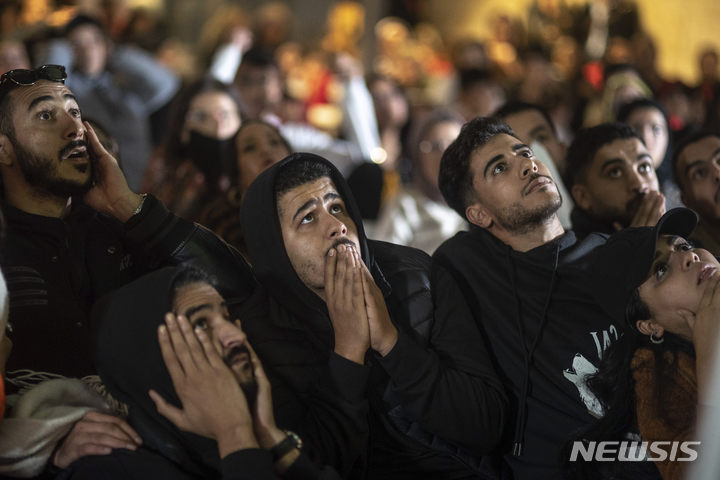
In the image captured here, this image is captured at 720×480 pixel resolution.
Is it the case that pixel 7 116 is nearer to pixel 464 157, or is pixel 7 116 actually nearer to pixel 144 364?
pixel 144 364

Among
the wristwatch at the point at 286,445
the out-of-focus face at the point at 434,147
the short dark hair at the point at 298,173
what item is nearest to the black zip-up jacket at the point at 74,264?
the short dark hair at the point at 298,173

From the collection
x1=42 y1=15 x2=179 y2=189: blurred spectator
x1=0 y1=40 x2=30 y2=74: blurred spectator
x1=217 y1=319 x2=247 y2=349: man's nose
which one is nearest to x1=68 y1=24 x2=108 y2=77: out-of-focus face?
x1=42 y1=15 x2=179 y2=189: blurred spectator

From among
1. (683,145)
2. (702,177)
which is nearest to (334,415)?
(702,177)

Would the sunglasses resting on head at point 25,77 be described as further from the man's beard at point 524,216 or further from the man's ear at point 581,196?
the man's ear at point 581,196

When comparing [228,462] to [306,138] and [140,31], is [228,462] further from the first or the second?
[140,31]

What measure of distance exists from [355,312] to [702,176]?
153cm

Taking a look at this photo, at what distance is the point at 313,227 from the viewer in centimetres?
227

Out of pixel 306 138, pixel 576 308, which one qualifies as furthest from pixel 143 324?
pixel 306 138

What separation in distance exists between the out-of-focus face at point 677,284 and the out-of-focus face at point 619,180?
0.60 metres

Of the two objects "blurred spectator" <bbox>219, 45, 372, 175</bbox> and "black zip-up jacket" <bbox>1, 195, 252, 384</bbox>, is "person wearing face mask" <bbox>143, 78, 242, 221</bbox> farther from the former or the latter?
"black zip-up jacket" <bbox>1, 195, 252, 384</bbox>

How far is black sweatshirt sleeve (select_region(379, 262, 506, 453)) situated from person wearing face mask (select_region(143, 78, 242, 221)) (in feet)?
5.15

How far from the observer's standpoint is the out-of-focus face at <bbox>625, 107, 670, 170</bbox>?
3.60 metres

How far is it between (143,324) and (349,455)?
60 cm

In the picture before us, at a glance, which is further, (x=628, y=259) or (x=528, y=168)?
(x=528, y=168)
